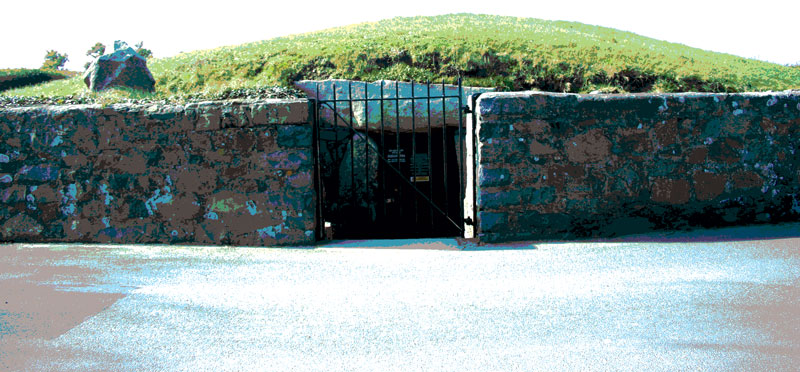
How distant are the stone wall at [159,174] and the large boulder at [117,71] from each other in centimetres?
407

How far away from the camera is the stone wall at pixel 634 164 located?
502cm

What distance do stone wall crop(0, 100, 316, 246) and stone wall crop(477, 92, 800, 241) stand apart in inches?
73.5

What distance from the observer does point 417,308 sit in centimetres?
316

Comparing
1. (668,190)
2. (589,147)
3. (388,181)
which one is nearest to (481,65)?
(388,181)

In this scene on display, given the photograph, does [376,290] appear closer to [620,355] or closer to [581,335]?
[581,335]

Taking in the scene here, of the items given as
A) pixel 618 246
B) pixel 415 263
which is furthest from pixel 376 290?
pixel 618 246

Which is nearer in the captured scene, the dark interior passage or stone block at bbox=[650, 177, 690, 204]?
stone block at bbox=[650, 177, 690, 204]

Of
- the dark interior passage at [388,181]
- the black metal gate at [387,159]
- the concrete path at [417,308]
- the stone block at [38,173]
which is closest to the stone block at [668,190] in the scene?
the concrete path at [417,308]

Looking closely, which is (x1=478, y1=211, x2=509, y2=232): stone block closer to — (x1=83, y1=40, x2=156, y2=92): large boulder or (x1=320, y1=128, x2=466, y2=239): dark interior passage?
(x1=320, y1=128, x2=466, y2=239): dark interior passage

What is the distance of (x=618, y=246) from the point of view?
4.69m

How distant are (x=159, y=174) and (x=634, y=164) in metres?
4.61

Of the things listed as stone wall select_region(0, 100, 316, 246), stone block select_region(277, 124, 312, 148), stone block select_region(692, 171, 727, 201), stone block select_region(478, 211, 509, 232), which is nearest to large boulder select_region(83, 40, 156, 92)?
stone wall select_region(0, 100, 316, 246)

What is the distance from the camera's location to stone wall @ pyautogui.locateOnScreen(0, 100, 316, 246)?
16.7ft

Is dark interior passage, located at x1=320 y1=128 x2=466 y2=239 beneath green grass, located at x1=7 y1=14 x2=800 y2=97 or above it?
beneath
